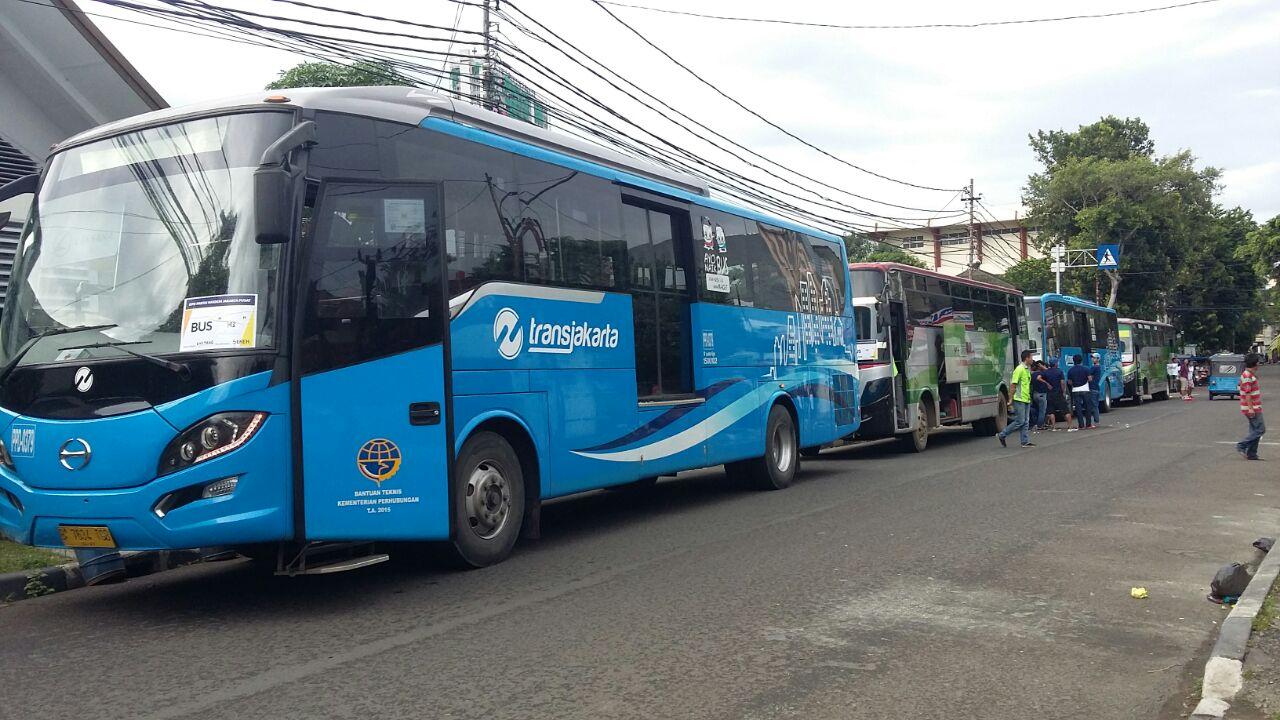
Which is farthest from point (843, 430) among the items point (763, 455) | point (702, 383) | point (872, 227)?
point (872, 227)

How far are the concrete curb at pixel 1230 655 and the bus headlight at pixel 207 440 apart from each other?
5.10 metres

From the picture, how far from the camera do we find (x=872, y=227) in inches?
1238

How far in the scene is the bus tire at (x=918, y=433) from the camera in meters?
19.2

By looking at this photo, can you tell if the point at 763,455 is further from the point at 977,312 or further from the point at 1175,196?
the point at 1175,196

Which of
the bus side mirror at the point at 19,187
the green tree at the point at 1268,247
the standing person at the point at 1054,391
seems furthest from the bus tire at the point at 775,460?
the green tree at the point at 1268,247

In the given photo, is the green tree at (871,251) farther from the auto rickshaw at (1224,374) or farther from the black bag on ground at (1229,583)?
the black bag on ground at (1229,583)

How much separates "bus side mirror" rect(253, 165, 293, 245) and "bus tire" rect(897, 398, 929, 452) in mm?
14761

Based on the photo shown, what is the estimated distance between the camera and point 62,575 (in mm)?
7777

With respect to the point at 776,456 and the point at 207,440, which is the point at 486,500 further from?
the point at 776,456

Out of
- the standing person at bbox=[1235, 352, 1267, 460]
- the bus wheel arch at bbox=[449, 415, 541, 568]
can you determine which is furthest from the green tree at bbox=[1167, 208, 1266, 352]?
the bus wheel arch at bbox=[449, 415, 541, 568]

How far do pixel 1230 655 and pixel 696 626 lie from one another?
107 inches

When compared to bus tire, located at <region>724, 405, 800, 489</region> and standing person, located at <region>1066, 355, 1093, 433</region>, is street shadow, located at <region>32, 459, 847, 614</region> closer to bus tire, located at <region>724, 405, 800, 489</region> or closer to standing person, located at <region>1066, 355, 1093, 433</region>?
bus tire, located at <region>724, 405, 800, 489</region>

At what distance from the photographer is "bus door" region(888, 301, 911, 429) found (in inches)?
724

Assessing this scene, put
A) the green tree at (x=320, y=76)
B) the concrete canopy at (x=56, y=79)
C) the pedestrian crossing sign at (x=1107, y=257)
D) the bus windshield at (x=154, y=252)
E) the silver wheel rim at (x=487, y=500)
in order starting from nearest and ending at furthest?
the bus windshield at (x=154, y=252), the silver wheel rim at (x=487, y=500), the concrete canopy at (x=56, y=79), the green tree at (x=320, y=76), the pedestrian crossing sign at (x=1107, y=257)
